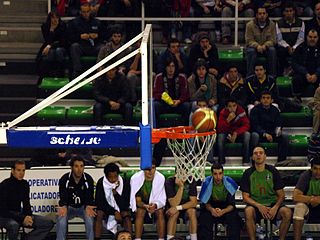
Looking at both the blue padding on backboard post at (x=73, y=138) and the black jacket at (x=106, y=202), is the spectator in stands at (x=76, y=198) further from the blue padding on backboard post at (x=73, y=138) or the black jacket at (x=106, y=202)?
the blue padding on backboard post at (x=73, y=138)

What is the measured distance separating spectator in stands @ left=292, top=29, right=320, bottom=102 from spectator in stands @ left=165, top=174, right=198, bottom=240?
11.5 ft

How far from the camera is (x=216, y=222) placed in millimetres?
15727

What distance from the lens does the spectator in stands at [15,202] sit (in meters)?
Result: 15.5

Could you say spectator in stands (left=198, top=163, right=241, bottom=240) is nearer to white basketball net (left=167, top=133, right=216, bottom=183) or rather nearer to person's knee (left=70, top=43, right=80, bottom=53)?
white basketball net (left=167, top=133, right=216, bottom=183)

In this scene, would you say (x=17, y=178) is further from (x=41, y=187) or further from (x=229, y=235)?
(x=229, y=235)

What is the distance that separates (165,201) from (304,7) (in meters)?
5.89

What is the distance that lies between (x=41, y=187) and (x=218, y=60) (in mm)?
4125

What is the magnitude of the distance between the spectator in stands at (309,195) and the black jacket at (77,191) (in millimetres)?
3006

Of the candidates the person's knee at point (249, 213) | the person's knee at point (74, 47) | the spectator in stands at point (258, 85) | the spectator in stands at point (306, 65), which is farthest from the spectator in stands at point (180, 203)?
the person's knee at point (74, 47)

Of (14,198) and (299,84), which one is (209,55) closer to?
(299,84)

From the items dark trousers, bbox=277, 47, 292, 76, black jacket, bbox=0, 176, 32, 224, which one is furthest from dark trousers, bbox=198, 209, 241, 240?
dark trousers, bbox=277, 47, 292, 76

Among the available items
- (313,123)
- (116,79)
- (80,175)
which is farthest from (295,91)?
(80,175)

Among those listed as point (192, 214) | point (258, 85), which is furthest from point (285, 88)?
point (192, 214)

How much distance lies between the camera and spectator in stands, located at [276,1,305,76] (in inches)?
742
